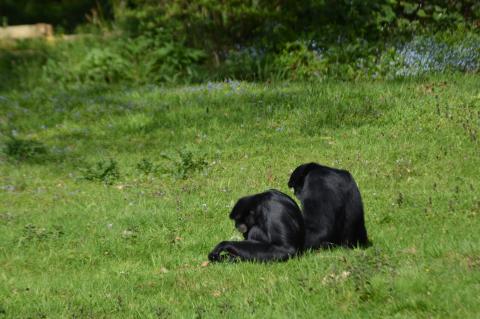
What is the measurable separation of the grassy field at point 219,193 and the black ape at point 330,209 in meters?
0.19

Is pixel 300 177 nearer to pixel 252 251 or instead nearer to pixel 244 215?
pixel 244 215

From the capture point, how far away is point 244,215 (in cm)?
680

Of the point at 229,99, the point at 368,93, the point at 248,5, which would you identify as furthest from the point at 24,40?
the point at 368,93

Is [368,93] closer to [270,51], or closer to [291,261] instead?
[270,51]

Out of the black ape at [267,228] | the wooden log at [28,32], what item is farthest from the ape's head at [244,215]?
the wooden log at [28,32]

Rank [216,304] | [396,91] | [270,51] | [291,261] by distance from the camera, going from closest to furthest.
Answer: [216,304] < [291,261] < [396,91] < [270,51]

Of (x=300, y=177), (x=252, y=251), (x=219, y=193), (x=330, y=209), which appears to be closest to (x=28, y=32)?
(x=219, y=193)

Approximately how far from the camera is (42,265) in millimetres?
7586

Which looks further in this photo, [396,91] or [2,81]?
[2,81]

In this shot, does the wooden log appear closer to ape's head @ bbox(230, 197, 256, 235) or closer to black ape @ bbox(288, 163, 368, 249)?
ape's head @ bbox(230, 197, 256, 235)

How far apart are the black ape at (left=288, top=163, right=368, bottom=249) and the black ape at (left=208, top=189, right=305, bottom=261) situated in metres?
0.16

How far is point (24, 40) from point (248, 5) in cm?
788

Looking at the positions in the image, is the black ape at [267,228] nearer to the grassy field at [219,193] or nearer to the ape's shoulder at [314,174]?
the grassy field at [219,193]

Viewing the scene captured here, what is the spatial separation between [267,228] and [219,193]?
285 cm
